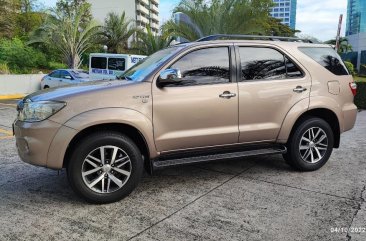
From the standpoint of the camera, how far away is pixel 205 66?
15.0 feet

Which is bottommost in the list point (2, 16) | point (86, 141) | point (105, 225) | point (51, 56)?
point (105, 225)

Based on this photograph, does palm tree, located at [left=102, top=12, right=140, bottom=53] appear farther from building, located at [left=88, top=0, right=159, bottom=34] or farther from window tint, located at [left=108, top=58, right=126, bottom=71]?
building, located at [left=88, top=0, right=159, bottom=34]

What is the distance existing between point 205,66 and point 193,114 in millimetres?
646

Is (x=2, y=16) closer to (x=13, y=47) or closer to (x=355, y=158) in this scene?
(x=13, y=47)

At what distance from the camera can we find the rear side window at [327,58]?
17.1ft

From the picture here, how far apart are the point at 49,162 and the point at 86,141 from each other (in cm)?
43

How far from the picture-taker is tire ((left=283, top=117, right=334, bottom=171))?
5066 millimetres

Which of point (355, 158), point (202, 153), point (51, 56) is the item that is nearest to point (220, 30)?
point (355, 158)

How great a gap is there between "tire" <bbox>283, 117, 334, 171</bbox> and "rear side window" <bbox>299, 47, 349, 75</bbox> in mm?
752

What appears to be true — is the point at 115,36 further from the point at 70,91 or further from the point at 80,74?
the point at 70,91

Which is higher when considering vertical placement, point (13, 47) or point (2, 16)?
point (2, 16)

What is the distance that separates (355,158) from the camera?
19.7ft

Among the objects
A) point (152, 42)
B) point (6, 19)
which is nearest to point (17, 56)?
point (6, 19)

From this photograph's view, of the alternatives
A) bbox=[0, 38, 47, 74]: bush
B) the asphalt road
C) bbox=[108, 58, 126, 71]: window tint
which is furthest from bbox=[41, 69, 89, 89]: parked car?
the asphalt road
